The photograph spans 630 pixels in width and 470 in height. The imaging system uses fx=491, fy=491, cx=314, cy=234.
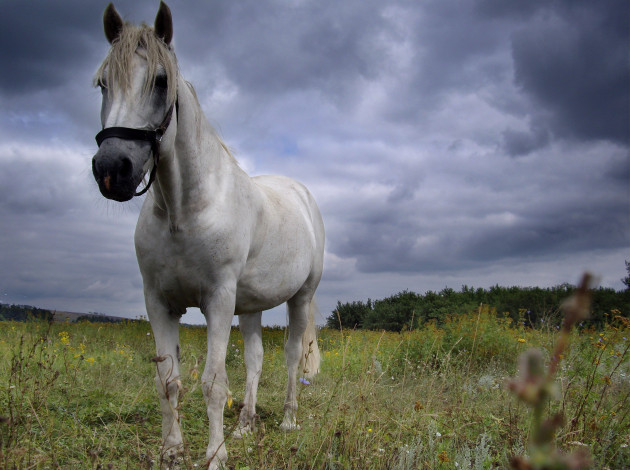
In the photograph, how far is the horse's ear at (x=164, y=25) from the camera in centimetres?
313

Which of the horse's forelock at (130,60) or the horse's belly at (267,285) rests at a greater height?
the horse's forelock at (130,60)

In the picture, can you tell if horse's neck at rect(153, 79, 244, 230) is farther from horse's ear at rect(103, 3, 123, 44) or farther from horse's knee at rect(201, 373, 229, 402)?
horse's knee at rect(201, 373, 229, 402)

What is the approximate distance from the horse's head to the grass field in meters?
1.20

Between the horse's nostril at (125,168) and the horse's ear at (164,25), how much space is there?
3.20 feet

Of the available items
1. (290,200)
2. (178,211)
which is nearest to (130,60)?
(178,211)

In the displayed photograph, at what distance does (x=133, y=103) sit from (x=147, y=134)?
0.19 metres

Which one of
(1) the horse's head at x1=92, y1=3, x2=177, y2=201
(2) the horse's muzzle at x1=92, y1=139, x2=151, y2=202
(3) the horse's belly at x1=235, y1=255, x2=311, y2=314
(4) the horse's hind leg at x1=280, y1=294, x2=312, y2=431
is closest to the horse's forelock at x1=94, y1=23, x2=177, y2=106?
(1) the horse's head at x1=92, y1=3, x2=177, y2=201

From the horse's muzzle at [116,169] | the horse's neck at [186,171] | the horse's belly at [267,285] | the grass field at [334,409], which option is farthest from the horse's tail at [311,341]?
the horse's muzzle at [116,169]

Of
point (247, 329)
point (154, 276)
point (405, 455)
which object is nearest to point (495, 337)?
point (247, 329)

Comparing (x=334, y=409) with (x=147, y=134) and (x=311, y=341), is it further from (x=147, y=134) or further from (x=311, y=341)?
(x=147, y=134)

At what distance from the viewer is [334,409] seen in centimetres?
418

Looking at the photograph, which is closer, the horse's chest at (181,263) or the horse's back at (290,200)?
the horse's chest at (181,263)

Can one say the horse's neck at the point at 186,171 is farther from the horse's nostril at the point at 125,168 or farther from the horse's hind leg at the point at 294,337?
the horse's hind leg at the point at 294,337

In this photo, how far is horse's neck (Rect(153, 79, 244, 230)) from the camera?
10.8ft
